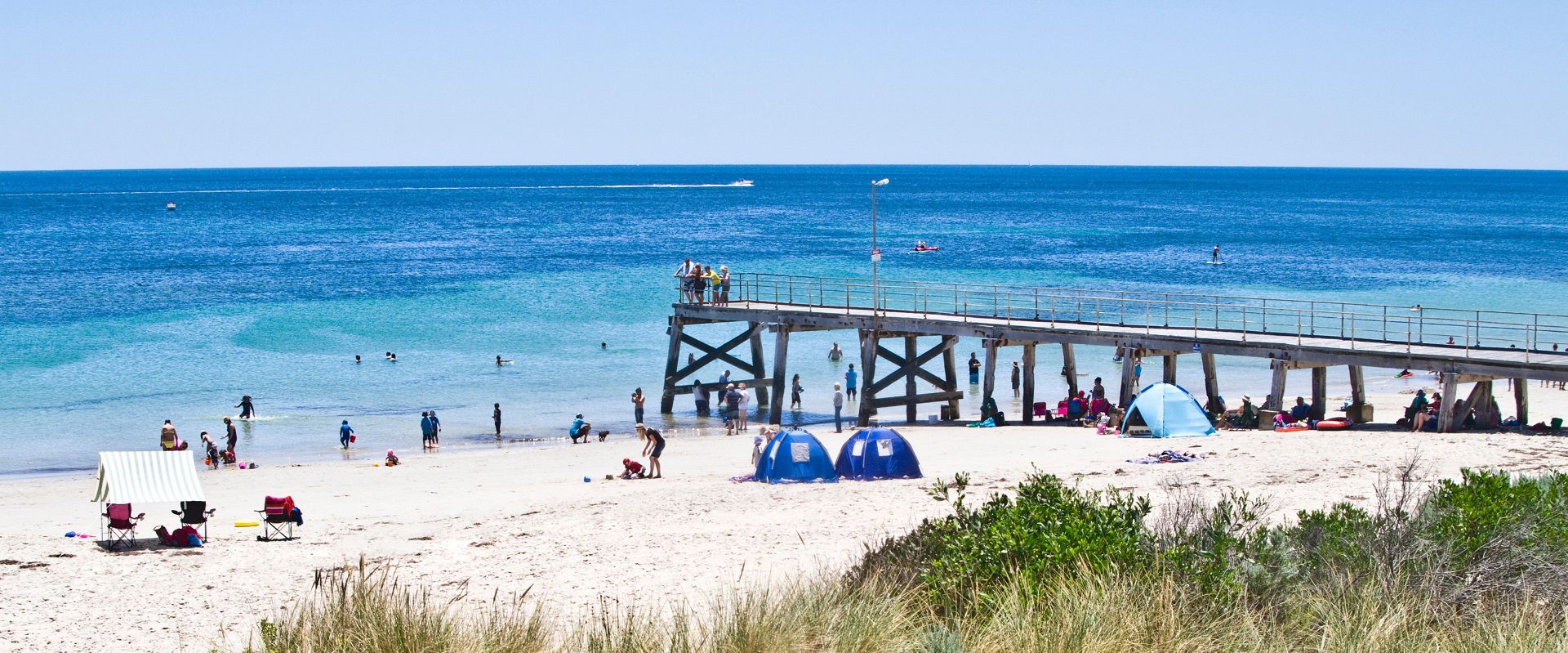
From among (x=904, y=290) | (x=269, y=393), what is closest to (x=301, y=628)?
(x=269, y=393)

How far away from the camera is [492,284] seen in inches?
2221

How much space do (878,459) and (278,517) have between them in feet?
24.4

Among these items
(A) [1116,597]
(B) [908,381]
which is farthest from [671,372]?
(A) [1116,597]

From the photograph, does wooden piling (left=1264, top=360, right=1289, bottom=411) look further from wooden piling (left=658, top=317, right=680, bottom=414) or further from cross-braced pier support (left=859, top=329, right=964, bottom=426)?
wooden piling (left=658, top=317, right=680, bottom=414)

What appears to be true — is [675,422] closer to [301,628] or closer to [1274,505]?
[1274,505]

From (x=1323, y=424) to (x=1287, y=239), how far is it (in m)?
63.7

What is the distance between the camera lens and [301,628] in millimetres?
8539

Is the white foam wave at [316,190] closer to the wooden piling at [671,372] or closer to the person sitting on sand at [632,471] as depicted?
the wooden piling at [671,372]

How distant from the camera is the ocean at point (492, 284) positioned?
3027 cm

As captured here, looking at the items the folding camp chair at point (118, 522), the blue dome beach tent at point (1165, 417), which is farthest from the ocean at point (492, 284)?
the folding camp chair at point (118, 522)

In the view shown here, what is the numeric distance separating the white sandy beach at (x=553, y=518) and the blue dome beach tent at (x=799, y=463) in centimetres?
51

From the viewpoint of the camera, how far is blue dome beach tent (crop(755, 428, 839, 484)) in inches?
715

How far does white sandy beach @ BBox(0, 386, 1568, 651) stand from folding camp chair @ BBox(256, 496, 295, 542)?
0.76 feet

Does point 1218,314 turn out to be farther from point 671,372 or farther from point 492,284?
point 492,284
